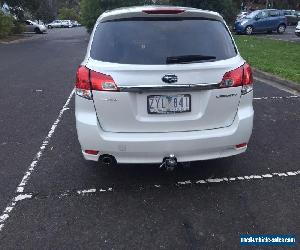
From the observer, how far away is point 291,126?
20.4ft

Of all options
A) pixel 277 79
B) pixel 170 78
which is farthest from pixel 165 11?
pixel 277 79

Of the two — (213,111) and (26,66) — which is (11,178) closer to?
(213,111)

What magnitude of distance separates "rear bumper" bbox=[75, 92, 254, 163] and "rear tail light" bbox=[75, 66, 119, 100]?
0.30 feet

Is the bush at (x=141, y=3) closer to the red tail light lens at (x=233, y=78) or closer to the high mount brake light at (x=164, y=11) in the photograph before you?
the high mount brake light at (x=164, y=11)

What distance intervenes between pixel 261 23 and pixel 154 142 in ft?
87.9

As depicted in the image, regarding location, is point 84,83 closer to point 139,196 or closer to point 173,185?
point 139,196

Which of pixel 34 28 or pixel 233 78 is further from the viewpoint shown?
pixel 34 28

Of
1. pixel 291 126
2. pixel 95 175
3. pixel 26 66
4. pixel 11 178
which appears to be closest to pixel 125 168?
pixel 95 175

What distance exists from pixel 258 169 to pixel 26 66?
38.0ft

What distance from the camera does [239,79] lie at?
3.89 m

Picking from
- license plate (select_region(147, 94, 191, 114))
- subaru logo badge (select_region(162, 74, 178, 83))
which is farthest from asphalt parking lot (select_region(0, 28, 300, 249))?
subaru logo badge (select_region(162, 74, 178, 83))

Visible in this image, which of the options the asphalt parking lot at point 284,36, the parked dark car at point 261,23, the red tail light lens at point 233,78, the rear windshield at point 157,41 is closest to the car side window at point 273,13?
the parked dark car at point 261,23

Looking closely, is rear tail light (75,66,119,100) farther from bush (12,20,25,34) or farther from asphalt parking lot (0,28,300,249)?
bush (12,20,25,34)

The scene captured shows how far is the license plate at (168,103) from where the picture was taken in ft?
12.0
